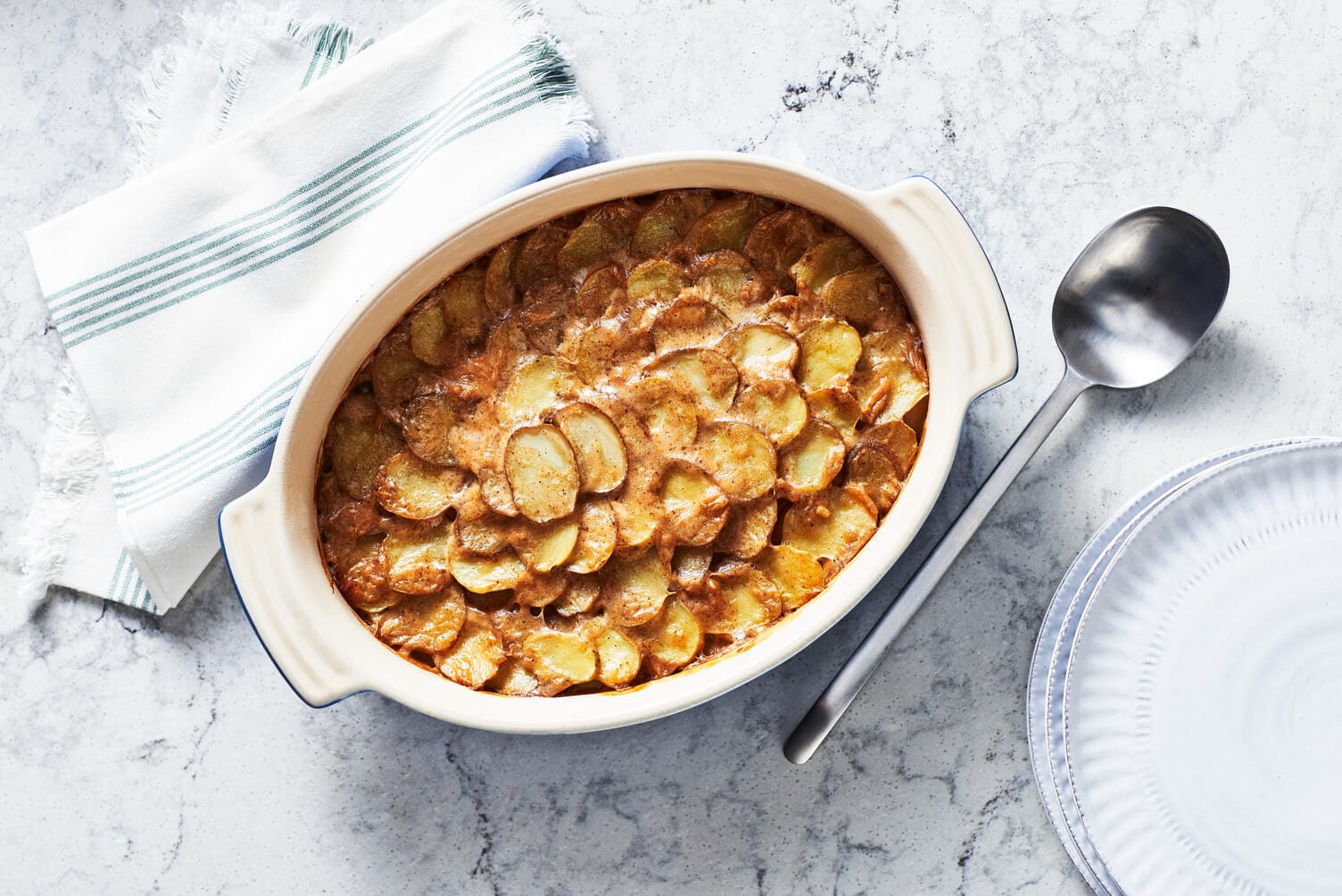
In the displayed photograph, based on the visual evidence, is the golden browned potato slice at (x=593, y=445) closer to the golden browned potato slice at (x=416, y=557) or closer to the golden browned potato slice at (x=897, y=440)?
the golden browned potato slice at (x=416, y=557)

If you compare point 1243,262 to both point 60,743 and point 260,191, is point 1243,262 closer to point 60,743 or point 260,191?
point 260,191

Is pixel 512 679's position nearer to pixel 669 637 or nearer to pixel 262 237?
pixel 669 637

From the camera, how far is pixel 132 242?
139 centimetres

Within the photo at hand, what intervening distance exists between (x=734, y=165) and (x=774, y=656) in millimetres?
630

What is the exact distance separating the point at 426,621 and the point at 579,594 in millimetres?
214

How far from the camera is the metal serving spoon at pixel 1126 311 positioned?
1.40 meters

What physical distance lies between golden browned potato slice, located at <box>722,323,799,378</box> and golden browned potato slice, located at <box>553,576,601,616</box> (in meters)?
0.35

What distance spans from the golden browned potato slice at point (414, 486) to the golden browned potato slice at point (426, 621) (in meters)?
0.12

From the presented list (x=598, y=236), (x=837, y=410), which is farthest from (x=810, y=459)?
(x=598, y=236)

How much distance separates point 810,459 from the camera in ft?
4.25

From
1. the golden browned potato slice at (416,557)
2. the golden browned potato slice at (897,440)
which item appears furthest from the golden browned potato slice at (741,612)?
the golden browned potato slice at (416,557)

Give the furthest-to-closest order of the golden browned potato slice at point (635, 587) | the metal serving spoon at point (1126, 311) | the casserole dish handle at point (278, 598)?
1. the metal serving spoon at point (1126, 311)
2. the golden browned potato slice at point (635, 587)
3. the casserole dish handle at point (278, 598)

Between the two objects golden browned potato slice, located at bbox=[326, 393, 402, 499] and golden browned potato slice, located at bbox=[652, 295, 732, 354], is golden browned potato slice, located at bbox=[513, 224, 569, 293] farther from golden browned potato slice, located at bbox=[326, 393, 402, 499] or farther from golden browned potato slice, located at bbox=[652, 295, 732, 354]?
golden browned potato slice, located at bbox=[326, 393, 402, 499]

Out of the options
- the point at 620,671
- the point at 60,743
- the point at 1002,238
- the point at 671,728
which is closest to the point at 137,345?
the point at 60,743
